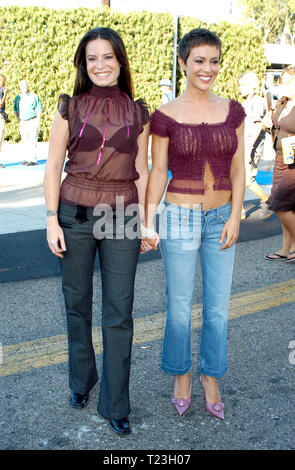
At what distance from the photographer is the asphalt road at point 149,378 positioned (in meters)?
2.77

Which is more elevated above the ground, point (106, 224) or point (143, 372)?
point (106, 224)

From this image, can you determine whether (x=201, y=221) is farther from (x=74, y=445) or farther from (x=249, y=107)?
(x=249, y=107)

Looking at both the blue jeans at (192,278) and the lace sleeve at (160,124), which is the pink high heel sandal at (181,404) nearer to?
the blue jeans at (192,278)

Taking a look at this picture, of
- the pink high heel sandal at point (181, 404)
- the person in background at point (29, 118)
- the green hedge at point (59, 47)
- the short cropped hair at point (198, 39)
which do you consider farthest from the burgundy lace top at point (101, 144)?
the green hedge at point (59, 47)

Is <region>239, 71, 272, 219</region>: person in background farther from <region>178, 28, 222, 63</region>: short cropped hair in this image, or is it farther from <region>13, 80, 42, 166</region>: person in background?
<region>13, 80, 42, 166</region>: person in background

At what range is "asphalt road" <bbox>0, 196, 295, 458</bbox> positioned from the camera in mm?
2766

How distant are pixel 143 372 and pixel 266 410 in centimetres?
80

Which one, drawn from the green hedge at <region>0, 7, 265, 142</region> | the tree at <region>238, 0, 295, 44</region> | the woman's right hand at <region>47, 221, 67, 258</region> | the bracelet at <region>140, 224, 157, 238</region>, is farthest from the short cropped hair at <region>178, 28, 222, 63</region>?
the tree at <region>238, 0, 295, 44</region>

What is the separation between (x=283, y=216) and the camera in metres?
5.82

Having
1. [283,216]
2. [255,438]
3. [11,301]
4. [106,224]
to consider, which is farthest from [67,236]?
[283,216]

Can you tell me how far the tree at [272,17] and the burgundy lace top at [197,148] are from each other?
71.7m

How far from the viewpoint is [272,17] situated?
74188mm

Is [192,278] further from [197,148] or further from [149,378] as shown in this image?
[149,378]

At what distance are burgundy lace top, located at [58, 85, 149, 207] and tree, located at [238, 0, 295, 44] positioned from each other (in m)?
71.8
